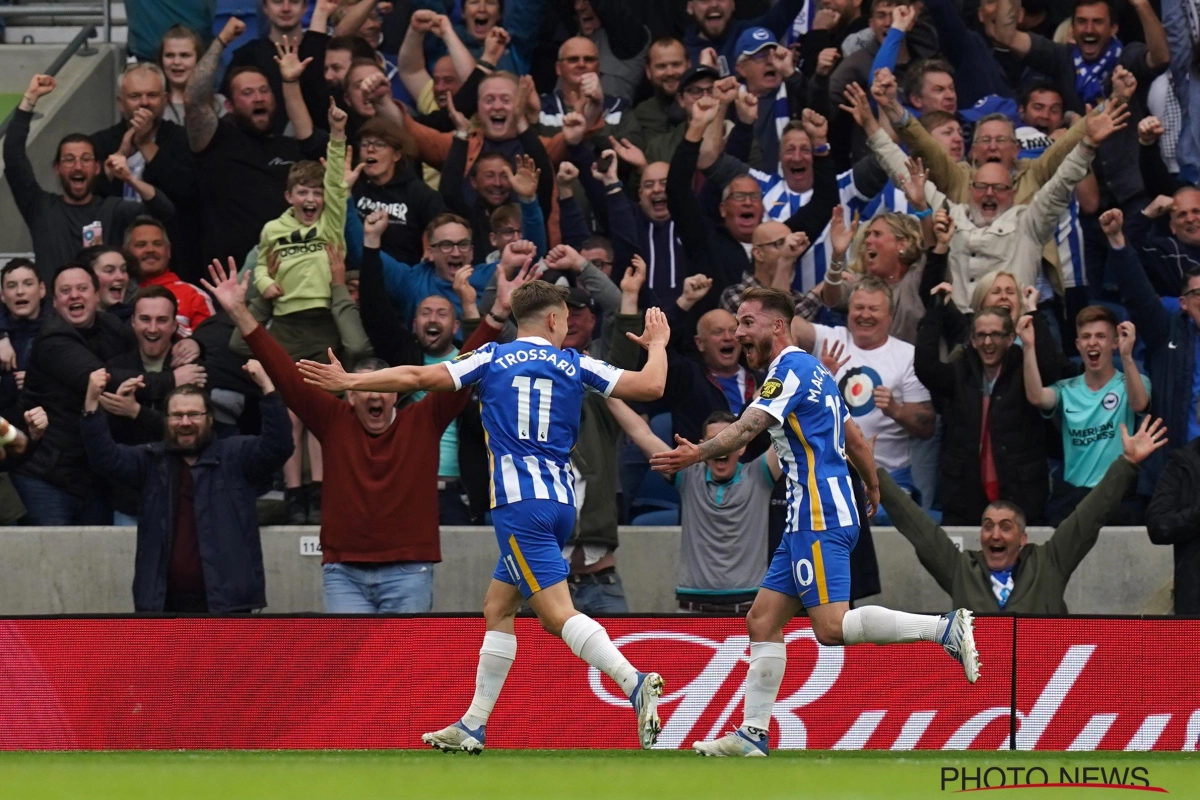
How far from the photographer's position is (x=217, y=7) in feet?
53.7

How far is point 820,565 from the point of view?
8.30 meters

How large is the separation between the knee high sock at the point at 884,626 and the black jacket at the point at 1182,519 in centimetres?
282

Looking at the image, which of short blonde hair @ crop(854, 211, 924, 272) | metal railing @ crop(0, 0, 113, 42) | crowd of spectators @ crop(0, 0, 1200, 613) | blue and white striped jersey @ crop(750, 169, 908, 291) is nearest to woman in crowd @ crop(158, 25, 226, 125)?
crowd of spectators @ crop(0, 0, 1200, 613)

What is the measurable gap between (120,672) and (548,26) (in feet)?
24.6

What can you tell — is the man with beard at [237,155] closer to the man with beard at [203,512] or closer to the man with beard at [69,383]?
the man with beard at [69,383]

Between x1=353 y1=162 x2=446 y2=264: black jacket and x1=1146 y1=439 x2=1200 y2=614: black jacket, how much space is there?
502cm

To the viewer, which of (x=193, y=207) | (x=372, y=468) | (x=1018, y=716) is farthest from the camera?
(x=193, y=207)

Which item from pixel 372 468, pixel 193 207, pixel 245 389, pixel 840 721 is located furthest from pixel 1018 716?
pixel 193 207

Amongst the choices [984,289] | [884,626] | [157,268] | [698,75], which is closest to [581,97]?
[698,75]

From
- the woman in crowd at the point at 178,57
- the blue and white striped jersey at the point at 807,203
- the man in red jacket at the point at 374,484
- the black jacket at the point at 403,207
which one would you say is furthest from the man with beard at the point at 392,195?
the blue and white striped jersey at the point at 807,203

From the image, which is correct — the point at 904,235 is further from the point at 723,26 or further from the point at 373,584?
the point at 373,584

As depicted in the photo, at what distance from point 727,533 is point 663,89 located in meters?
4.46

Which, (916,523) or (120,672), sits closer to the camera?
(120,672)

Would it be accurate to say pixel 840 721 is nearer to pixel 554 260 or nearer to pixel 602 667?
pixel 602 667
